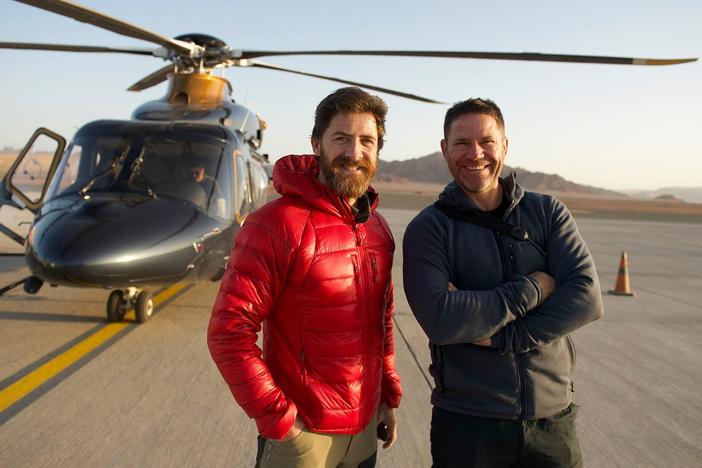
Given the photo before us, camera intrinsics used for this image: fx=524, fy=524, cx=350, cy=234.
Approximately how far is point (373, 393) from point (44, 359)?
148 inches

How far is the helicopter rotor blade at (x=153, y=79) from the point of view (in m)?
9.91

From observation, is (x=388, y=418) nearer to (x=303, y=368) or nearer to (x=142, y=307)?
(x=303, y=368)

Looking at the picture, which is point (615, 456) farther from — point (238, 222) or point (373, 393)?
point (238, 222)

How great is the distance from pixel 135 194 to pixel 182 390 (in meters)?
2.51

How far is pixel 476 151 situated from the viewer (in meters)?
2.15

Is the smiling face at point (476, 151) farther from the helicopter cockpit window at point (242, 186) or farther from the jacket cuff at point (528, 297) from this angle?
the helicopter cockpit window at point (242, 186)

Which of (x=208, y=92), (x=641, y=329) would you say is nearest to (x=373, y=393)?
(x=641, y=329)

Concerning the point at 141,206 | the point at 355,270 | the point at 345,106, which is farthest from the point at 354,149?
the point at 141,206

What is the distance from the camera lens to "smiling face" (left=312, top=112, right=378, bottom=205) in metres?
1.94

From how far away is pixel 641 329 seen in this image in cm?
640

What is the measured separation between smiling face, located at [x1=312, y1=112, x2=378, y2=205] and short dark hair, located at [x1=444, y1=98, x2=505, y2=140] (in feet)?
1.40

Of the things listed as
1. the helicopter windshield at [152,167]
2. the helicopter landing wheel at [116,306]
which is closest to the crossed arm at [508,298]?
the helicopter windshield at [152,167]

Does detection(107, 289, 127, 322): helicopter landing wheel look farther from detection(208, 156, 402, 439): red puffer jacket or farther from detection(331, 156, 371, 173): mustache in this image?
detection(331, 156, 371, 173): mustache

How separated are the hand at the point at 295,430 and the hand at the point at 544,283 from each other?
1042 millimetres
